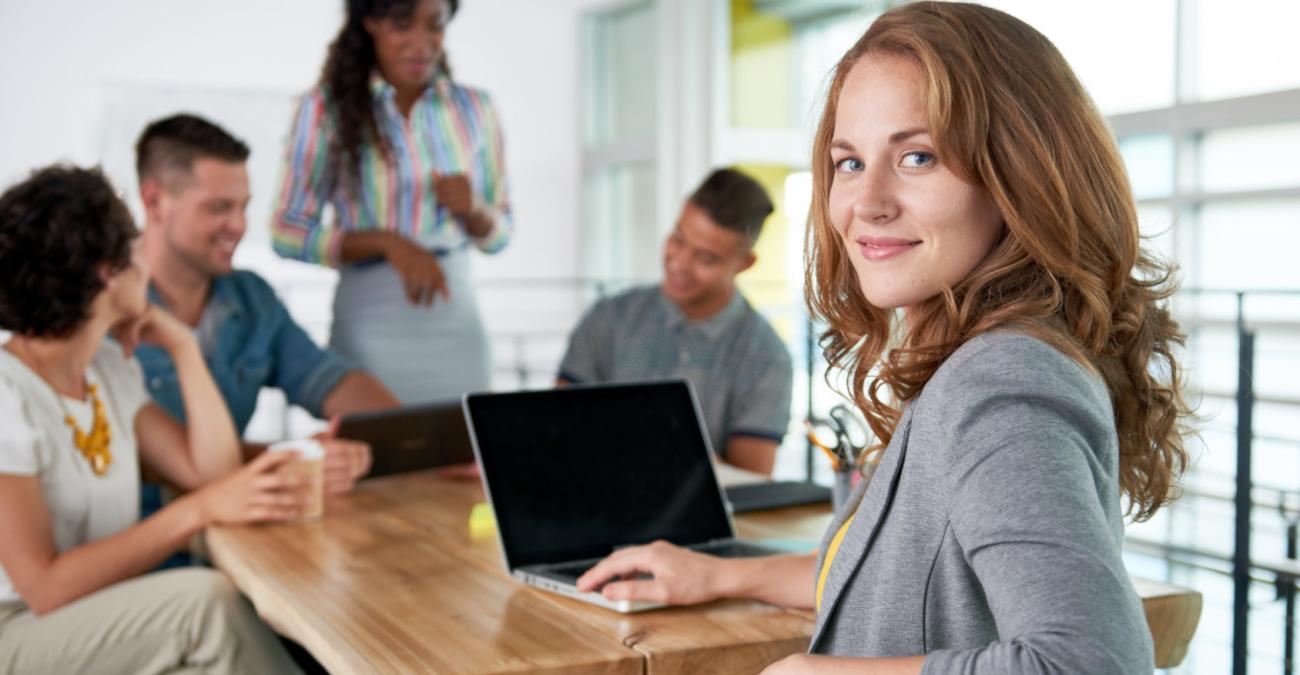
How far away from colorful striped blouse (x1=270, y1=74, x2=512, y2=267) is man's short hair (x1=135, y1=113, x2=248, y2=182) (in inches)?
13.8

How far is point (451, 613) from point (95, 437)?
2.69ft

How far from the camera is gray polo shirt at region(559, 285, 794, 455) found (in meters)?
2.49

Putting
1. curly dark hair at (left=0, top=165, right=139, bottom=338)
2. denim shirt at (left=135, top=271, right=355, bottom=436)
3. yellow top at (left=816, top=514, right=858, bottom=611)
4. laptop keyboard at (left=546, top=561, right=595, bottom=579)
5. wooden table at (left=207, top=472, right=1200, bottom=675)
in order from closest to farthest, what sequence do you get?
1. yellow top at (left=816, top=514, right=858, bottom=611)
2. wooden table at (left=207, top=472, right=1200, bottom=675)
3. laptop keyboard at (left=546, top=561, right=595, bottom=579)
4. curly dark hair at (left=0, top=165, right=139, bottom=338)
5. denim shirt at (left=135, top=271, right=355, bottom=436)

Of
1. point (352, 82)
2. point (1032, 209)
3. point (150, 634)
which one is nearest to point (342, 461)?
point (150, 634)

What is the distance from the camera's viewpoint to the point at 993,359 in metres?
0.75

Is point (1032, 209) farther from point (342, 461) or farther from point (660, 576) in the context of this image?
point (342, 461)

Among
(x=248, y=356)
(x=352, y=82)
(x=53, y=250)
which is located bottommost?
(x=248, y=356)

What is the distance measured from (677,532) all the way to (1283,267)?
2469 mm

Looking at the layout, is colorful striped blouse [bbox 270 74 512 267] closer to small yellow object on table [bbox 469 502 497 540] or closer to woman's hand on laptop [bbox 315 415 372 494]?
woman's hand on laptop [bbox 315 415 372 494]

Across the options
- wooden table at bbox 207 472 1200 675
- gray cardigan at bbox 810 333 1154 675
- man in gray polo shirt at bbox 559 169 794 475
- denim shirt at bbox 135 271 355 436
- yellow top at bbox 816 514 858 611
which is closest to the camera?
gray cardigan at bbox 810 333 1154 675

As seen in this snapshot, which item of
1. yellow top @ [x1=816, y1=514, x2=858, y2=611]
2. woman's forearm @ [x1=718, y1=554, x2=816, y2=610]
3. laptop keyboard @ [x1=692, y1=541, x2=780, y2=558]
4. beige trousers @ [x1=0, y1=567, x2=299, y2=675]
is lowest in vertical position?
beige trousers @ [x1=0, y1=567, x2=299, y2=675]

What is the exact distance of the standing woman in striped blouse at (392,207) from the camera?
2.77 meters

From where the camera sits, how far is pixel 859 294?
1.05 m

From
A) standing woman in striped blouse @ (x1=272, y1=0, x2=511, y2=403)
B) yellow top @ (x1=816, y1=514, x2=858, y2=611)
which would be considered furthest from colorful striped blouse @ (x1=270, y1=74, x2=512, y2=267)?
yellow top @ (x1=816, y1=514, x2=858, y2=611)
